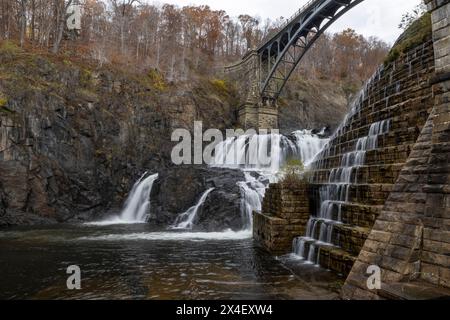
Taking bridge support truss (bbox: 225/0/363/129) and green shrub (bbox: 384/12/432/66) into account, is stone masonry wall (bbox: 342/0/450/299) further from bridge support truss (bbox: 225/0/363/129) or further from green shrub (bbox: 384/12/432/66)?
bridge support truss (bbox: 225/0/363/129)

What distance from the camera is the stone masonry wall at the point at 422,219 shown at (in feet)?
16.3

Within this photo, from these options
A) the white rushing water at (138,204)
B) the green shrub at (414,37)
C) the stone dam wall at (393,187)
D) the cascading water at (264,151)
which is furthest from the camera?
the cascading water at (264,151)

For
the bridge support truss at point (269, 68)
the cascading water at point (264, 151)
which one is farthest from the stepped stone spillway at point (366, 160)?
the bridge support truss at point (269, 68)

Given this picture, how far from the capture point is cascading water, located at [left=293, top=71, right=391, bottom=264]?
8.94m

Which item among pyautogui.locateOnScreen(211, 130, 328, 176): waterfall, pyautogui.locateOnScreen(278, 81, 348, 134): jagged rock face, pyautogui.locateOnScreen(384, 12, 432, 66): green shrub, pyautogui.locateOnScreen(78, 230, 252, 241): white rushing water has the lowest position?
pyautogui.locateOnScreen(78, 230, 252, 241): white rushing water

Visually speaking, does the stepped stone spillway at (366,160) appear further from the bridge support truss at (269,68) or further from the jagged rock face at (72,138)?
the bridge support truss at (269,68)

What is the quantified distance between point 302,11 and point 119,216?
2263 centimetres

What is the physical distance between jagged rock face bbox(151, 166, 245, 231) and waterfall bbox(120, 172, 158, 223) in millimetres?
695

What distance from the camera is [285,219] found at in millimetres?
10648

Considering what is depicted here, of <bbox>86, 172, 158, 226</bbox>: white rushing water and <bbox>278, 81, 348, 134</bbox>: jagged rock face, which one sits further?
<bbox>278, 81, 348, 134</bbox>: jagged rock face

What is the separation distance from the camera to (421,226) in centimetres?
532

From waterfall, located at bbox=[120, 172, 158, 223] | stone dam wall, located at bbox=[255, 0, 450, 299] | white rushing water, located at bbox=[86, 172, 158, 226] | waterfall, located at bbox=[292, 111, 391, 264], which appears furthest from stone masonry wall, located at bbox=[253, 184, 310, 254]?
waterfall, located at bbox=[120, 172, 158, 223]

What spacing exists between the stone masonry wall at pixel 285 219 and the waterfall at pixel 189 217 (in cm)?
741
